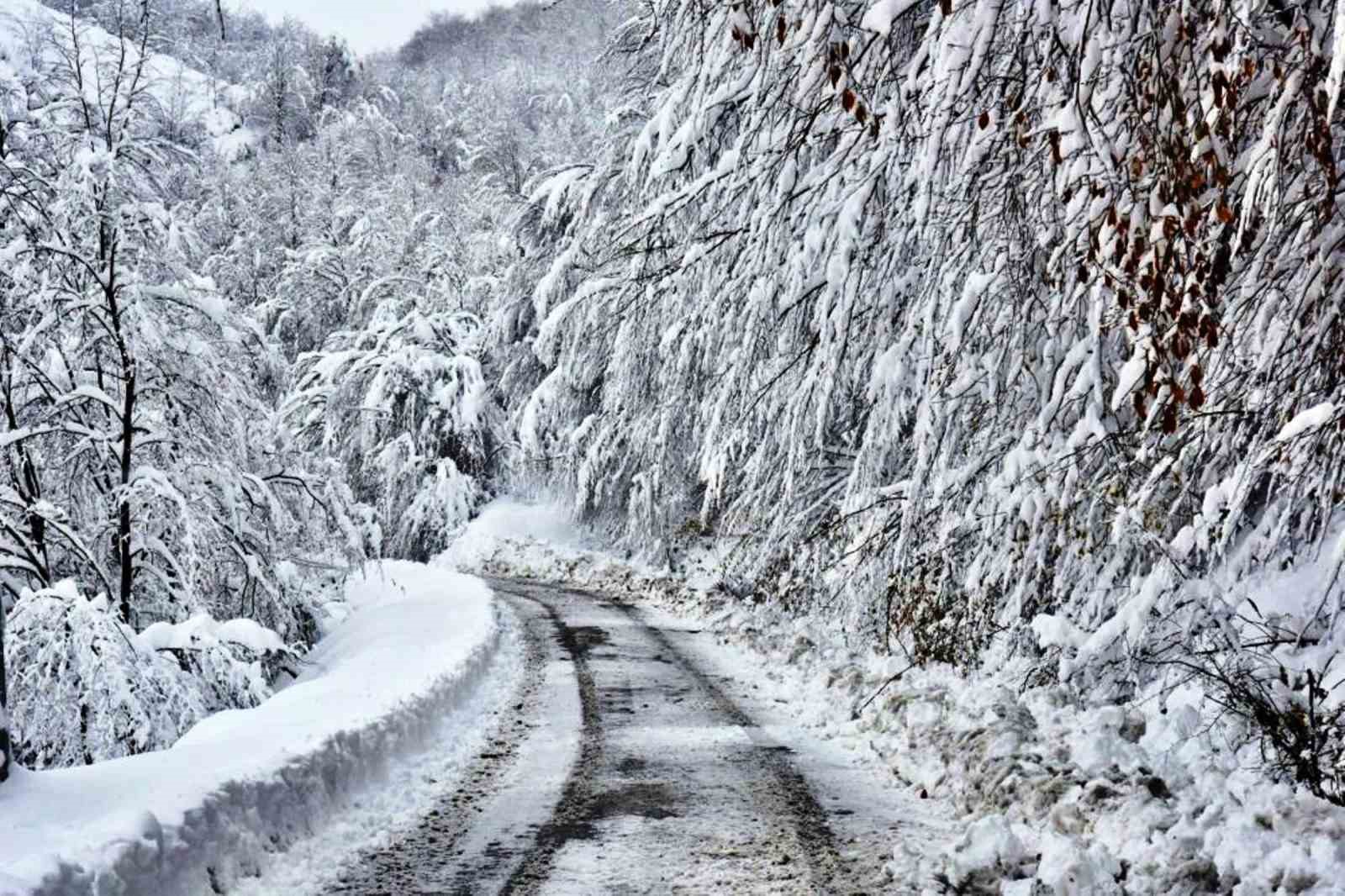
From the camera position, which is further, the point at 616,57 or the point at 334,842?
the point at 616,57

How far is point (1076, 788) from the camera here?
20.4ft

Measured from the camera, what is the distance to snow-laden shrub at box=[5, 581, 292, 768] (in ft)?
28.5

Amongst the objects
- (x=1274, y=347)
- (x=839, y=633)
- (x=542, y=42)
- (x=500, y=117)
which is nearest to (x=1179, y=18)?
(x=1274, y=347)

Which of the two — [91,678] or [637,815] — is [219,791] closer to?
[637,815]

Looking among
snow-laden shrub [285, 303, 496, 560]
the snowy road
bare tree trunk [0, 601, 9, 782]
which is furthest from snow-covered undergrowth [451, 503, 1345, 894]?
snow-laden shrub [285, 303, 496, 560]

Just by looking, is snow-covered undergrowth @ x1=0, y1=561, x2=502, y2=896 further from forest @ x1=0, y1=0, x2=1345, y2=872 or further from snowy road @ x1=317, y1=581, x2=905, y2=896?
forest @ x1=0, y1=0, x2=1345, y2=872

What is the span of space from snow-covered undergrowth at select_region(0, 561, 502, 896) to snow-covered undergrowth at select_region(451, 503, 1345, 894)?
354 centimetres

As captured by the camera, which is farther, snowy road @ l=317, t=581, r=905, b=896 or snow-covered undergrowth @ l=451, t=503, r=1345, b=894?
snowy road @ l=317, t=581, r=905, b=896

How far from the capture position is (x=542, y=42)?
5221 inches

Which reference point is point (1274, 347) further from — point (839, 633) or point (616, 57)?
point (616, 57)

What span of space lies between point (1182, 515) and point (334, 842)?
5.43 m

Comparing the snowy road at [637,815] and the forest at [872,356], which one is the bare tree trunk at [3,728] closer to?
the snowy road at [637,815]

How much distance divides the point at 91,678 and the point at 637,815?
4.69m

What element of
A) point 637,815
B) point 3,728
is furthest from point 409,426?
point 3,728
